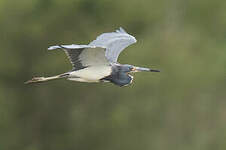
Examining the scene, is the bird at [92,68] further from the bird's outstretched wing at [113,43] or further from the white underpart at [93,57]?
the bird's outstretched wing at [113,43]

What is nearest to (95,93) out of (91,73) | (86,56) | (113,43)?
(113,43)

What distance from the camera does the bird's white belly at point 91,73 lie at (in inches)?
442

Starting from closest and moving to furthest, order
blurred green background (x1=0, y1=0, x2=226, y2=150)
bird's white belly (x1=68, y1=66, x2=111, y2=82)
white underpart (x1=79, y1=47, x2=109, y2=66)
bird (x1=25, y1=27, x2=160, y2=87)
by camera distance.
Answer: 1. white underpart (x1=79, y1=47, x2=109, y2=66)
2. bird (x1=25, y1=27, x2=160, y2=87)
3. bird's white belly (x1=68, y1=66, x2=111, y2=82)
4. blurred green background (x1=0, y1=0, x2=226, y2=150)

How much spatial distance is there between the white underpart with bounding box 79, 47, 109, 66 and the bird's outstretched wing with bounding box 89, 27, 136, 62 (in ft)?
2.46

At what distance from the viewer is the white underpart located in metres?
10.8

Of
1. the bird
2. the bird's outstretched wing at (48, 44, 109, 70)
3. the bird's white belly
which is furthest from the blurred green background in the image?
the bird's outstretched wing at (48, 44, 109, 70)

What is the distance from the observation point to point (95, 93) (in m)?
15.6

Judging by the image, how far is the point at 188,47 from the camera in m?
17.1

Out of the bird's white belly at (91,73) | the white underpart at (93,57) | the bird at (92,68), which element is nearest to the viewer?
the white underpart at (93,57)

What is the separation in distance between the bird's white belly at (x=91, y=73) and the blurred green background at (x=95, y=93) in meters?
4.19

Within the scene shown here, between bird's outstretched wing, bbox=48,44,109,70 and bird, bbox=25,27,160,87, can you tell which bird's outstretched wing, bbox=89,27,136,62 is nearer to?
bird, bbox=25,27,160,87

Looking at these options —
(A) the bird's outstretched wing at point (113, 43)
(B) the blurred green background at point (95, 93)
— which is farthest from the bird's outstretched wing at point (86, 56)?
(B) the blurred green background at point (95, 93)

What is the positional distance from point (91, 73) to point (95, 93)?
439 cm

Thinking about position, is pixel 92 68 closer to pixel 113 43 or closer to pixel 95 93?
pixel 113 43
